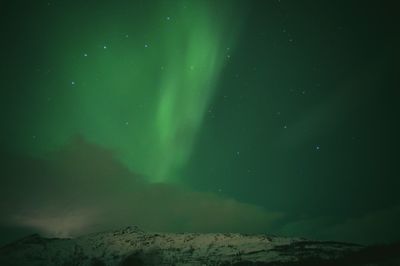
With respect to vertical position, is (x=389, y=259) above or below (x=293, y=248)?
below

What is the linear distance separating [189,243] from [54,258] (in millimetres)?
32840

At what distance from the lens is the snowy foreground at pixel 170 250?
201ft

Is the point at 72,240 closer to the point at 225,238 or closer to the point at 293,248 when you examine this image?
the point at 225,238

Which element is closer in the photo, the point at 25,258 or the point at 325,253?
the point at 325,253

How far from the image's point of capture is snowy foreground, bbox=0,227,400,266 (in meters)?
61.2

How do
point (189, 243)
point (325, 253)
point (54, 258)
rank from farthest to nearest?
point (189, 243)
point (54, 258)
point (325, 253)

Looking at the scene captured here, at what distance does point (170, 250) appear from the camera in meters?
72.6

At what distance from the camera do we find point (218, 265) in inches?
2413

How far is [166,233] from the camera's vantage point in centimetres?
8619

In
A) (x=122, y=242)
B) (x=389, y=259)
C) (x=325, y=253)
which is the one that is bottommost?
(x=389, y=259)

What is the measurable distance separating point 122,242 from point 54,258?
53.6ft

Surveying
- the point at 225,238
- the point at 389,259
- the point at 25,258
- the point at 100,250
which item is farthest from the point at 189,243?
the point at 389,259

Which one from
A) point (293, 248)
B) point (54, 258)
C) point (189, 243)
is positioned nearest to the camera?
point (293, 248)

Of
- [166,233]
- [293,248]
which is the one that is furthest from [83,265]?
[293,248]
